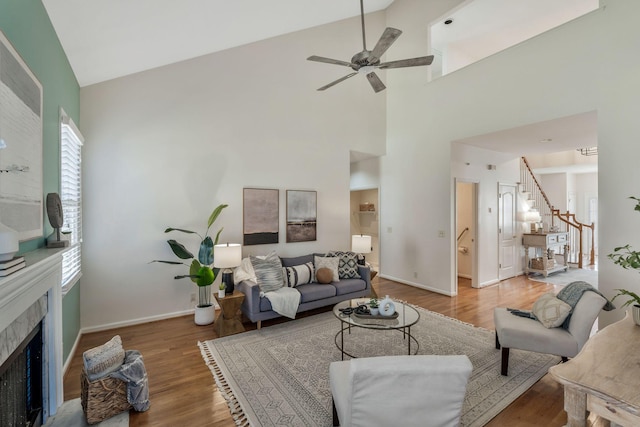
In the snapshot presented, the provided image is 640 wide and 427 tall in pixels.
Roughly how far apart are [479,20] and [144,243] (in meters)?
6.58

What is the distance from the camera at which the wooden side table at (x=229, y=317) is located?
140 inches

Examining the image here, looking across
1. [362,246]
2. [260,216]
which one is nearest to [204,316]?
[260,216]

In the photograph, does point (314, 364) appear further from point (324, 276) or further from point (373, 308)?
point (324, 276)

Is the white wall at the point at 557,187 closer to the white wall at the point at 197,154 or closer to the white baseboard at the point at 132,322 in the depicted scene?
the white wall at the point at 197,154

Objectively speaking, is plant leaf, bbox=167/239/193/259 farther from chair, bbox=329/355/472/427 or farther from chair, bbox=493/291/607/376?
chair, bbox=493/291/607/376

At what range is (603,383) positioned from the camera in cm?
138

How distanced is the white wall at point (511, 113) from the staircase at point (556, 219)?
2762 millimetres

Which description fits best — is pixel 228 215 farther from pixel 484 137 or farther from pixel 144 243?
pixel 484 137

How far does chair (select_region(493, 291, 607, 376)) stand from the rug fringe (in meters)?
2.31

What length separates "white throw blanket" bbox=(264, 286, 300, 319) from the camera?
12.1 ft

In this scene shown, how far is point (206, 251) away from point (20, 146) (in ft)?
8.01

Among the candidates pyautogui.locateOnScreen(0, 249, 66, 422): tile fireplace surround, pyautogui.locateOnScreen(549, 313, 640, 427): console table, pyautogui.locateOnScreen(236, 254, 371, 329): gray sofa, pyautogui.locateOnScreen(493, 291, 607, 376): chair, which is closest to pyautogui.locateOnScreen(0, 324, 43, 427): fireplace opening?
pyautogui.locateOnScreen(0, 249, 66, 422): tile fireplace surround

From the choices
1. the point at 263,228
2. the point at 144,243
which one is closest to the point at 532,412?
the point at 263,228

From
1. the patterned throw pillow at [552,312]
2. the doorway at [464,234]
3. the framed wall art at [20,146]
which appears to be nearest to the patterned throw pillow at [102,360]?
the framed wall art at [20,146]
